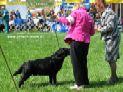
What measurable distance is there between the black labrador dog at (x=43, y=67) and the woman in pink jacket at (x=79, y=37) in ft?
1.69

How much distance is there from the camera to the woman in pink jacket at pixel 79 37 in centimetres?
895

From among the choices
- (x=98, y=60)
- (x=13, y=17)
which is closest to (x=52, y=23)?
(x=13, y=17)

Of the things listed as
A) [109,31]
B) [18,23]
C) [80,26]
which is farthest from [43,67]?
[18,23]

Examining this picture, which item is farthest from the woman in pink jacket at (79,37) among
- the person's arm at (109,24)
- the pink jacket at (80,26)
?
the person's arm at (109,24)

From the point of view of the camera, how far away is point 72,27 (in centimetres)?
905

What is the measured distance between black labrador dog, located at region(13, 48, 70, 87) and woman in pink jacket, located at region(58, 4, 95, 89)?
1.69ft

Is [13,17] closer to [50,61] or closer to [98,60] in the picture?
[98,60]

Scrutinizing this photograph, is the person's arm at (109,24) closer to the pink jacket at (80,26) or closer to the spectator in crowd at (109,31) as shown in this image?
the spectator in crowd at (109,31)

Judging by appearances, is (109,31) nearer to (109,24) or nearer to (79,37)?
(109,24)

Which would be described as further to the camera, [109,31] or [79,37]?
[109,31]

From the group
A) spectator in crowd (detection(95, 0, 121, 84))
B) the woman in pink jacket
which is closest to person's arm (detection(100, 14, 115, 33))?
spectator in crowd (detection(95, 0, 121, 84))

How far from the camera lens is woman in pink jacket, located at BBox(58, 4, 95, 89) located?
8.95 m

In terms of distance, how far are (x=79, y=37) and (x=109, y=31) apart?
92 centimetres

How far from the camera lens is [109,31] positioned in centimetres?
962
